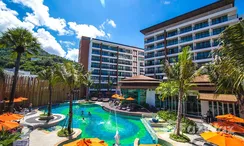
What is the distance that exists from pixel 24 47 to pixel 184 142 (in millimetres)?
20409

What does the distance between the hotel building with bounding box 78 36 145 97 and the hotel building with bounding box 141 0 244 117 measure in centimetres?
1632

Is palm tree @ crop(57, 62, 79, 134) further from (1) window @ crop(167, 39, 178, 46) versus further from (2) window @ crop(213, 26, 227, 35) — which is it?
(1) window @ crop(167, 39, 178, 46)

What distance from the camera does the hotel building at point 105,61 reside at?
56031mm

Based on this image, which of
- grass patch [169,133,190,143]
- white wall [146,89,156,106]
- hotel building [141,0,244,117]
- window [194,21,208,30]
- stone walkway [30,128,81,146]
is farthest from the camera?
window [194,21,208,30]

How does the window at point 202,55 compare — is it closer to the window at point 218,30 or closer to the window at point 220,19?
the window at point 218,30

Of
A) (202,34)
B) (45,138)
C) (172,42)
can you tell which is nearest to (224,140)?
(45,138)

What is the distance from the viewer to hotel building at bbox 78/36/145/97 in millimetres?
56031

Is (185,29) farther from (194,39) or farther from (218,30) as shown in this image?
(218,30)

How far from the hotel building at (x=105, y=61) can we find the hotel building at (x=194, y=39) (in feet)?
53.5

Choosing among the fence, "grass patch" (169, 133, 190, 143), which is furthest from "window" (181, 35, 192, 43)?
the fence

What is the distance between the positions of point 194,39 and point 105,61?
35.9 m

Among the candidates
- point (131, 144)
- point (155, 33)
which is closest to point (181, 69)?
point (131, 144)

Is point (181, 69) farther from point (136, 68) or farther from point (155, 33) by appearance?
point (136, 68)

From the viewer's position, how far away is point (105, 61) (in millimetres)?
59844
